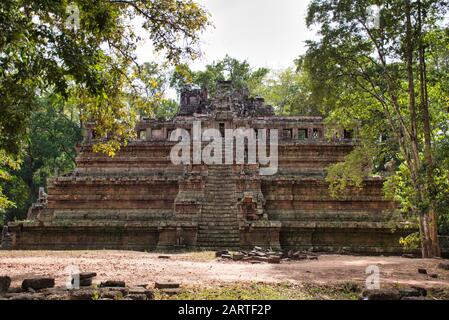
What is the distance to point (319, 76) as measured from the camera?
44.3 feet

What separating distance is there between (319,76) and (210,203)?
25.9ft

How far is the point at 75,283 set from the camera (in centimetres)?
693

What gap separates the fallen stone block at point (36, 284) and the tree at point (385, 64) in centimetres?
969

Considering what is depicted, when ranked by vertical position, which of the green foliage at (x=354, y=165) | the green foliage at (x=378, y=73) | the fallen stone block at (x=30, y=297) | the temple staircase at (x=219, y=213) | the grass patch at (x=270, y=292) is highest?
the green foliage at (x=378, y=73)

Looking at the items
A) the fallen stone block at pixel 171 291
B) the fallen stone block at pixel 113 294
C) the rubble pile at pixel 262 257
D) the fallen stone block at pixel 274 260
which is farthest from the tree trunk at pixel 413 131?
the fallen stone block at pixel 113 294

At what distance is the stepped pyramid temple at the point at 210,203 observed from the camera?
1617 cm

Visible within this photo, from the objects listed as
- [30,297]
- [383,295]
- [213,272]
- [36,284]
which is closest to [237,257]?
[213,272]

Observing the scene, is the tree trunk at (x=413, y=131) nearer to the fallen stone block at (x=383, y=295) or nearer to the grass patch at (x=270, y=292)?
the grass patch at (x=270, y=292)

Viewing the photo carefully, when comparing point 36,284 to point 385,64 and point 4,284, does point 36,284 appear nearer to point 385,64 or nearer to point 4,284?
point 4,284

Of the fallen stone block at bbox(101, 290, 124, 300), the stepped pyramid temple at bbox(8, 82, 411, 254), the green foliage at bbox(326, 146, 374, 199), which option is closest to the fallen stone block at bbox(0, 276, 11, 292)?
the fallen stone block at bbox(101, 290, 124, 300)

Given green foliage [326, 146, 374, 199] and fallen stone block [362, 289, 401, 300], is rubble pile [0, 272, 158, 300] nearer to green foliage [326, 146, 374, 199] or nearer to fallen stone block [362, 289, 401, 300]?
fallen stone block [362, 289, 401, 300]

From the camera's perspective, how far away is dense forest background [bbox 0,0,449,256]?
6.45 meters
